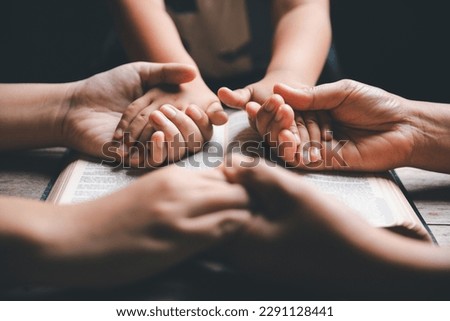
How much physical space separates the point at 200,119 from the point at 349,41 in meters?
0.71

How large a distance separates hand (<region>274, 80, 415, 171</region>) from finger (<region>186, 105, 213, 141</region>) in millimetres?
106

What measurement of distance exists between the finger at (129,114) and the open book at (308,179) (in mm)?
47

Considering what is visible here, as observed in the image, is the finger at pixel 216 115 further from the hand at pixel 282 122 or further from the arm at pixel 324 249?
the arm at pixel 324 249

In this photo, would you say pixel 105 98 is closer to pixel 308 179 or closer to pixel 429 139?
pixel 308 179

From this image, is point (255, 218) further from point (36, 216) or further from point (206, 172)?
point (36, 216)

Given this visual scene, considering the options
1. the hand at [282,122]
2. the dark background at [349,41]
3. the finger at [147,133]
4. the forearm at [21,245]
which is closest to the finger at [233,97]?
the hand at [282,122]

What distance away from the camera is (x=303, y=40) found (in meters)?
A: 0.88

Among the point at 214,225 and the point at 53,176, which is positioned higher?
the point at 214,225

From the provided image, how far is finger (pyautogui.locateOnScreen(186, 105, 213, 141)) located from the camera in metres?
0.70

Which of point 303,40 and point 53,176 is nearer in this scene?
point 53,176

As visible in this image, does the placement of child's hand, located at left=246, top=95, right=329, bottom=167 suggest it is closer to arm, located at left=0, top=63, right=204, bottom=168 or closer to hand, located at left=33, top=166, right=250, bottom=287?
arm, located at left=0, top=63, right=204, bottom=168

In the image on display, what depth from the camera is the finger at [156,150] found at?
0.66m

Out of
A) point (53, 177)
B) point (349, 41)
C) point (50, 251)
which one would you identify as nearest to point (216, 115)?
point (53, 177)

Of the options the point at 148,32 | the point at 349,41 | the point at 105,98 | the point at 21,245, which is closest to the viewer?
the point at 21,245
